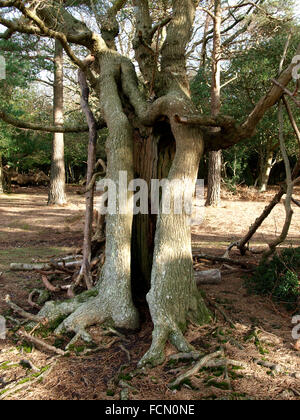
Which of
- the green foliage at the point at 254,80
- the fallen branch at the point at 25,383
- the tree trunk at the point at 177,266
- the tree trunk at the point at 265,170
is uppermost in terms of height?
the green foliage at the point at 254,80

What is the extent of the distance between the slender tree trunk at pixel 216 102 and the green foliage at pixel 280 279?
24.0 feet

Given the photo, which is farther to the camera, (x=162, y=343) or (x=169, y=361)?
(x=162, y=343)

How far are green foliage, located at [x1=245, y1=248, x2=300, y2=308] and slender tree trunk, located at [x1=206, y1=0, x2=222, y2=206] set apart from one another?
7.33m

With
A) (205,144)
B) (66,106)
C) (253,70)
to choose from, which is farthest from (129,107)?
(66,106)

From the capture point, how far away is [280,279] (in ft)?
14.2

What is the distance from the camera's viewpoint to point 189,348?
3.03 metres

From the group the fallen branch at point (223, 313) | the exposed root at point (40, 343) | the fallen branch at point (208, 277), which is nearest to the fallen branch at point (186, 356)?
the fallen branch at point (223, 313)

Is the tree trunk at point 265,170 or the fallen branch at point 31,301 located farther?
the tree trunk at point 265,170

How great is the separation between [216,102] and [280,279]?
26.4 ft

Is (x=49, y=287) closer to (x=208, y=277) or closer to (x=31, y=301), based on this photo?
(x=31, y=301)

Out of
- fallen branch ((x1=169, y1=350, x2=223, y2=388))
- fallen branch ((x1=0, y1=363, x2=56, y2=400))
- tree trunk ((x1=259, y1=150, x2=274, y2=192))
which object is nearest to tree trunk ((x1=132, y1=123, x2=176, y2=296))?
fallen branch ((x1=169, y1=350, x2=223, y2=388))

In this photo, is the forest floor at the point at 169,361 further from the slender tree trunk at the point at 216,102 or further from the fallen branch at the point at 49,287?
the slender tree trunk at the point at 216,102

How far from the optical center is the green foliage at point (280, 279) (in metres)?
4.10

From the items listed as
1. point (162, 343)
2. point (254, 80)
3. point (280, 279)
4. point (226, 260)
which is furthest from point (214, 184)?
point (162, 343)
